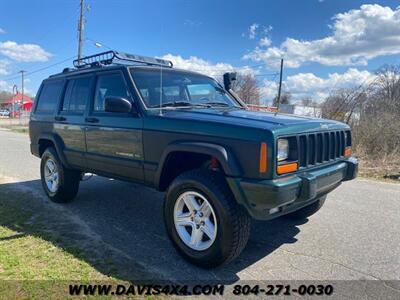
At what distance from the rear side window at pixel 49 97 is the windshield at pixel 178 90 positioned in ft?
6.32

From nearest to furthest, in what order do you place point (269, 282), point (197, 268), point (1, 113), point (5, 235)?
point (269, 282) → point (197, 268) → point (5, 235) → point (1, 113)

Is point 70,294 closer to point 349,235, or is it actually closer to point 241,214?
point 241,214

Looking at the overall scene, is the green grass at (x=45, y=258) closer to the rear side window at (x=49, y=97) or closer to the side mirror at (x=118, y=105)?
the side mirror at (x=118, y=105)

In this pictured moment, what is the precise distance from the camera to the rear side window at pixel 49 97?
567 cm

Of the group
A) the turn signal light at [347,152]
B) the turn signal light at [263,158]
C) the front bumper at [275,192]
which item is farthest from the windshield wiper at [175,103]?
the turn signal light at [347,152]

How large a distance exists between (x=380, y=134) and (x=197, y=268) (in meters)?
9.96

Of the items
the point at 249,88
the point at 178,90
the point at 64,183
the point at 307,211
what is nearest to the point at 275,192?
the point at 307,211

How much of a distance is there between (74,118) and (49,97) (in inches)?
45.3

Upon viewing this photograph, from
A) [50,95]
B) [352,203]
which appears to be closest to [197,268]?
[352,203]

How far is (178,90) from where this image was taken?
14.9ft

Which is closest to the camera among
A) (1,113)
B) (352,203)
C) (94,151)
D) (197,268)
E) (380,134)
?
(197,268)

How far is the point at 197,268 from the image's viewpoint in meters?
3.46

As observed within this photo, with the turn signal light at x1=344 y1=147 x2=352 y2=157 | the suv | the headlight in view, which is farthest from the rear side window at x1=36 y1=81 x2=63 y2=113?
the turn signal light at x1=344 y1=147 x2=352 y2=157

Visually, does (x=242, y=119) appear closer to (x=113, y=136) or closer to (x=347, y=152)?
(x=347, y=152)
